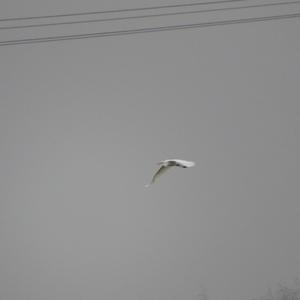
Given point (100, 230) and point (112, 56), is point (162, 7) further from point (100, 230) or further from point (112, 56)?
point (100, 230)

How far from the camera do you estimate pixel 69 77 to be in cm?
455

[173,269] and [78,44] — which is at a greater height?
[78,44]

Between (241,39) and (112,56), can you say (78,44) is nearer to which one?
(112,56)

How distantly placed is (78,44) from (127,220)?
4.36 ft

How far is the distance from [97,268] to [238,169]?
1.25 metres

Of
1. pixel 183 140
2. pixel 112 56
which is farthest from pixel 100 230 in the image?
pixel 112 56

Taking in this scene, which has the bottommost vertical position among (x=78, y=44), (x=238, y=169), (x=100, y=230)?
(x=100, y=230)

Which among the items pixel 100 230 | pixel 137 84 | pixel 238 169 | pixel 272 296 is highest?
pixel 137 84

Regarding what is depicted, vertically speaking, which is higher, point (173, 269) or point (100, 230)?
point (100, 230)

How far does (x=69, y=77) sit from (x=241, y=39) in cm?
131

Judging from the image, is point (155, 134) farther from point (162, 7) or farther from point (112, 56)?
point (162, 7)

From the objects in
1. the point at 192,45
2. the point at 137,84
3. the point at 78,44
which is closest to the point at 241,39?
the point at 192,45

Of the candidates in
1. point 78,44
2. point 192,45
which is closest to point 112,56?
point 78,44

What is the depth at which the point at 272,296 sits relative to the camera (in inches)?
181
